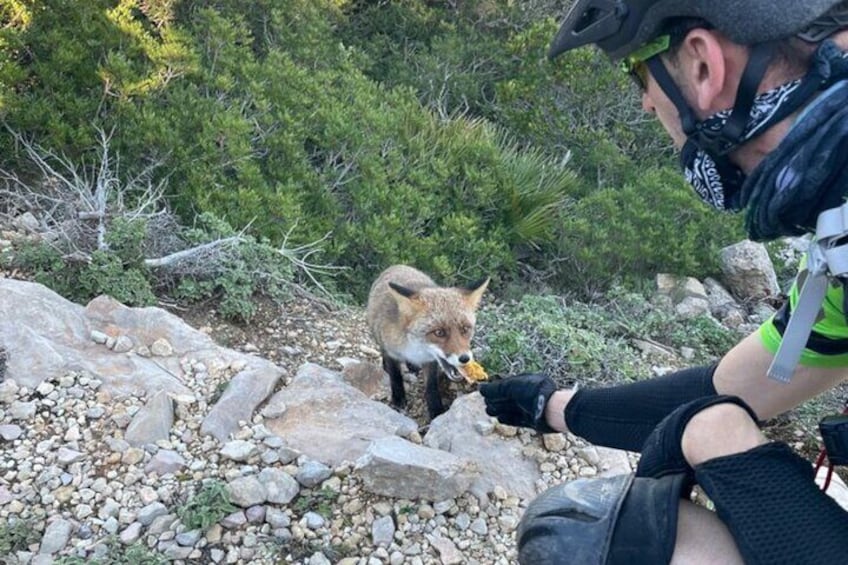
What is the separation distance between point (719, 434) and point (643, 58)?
0.88m

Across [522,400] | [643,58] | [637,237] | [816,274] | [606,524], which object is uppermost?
[643,58]

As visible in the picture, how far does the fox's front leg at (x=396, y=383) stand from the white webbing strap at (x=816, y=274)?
2714mm

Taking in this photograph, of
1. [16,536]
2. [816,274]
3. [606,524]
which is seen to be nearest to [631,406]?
[606,524]

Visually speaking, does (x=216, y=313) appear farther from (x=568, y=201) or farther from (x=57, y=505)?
(x=568, y=201)

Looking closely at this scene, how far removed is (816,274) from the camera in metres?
1.66

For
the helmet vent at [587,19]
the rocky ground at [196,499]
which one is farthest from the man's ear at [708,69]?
the rocky ground at [196,499]

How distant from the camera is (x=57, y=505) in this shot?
2.93 meters

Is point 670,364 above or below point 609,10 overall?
below

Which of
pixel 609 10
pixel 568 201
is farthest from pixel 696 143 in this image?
pixel 568 201

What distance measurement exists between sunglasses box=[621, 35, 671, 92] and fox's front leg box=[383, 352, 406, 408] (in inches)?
104

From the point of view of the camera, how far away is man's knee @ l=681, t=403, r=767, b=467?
1.71 meters

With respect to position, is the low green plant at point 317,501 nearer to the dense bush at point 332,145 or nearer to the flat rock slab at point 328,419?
the flat rock slab at point 328,419

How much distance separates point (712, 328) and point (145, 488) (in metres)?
3.81

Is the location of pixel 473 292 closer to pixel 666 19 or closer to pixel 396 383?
pixel 396 383
